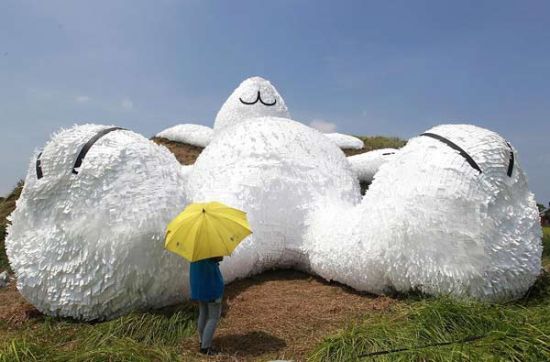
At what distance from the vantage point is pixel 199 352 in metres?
3.32

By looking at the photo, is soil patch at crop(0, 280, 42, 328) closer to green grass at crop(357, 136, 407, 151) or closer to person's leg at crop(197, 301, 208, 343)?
person's leg at crop(197, 301, 208, 343)

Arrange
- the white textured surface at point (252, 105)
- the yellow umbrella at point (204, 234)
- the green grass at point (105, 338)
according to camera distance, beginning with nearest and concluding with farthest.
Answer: the green grass at point (105, 338) → the yellow umbrella at point (204, 234) → the white textured surface at point (252, 105)

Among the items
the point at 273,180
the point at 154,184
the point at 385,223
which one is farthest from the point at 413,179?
the point at 154,184

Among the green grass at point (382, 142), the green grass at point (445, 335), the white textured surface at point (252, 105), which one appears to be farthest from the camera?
the green grass at point (382, 142)

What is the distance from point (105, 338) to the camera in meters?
3.42

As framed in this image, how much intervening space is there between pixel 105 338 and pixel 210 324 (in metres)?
0.73

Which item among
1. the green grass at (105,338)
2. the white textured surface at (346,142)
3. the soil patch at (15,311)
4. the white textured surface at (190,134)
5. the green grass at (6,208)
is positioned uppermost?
the white textured surface at (190,134)

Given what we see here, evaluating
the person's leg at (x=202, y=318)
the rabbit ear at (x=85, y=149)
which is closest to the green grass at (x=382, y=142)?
the rabbit ear at (x=85, y=149)

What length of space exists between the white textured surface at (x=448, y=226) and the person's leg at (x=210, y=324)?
1.34 meters

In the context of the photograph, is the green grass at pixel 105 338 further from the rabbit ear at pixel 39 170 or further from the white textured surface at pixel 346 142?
the white textured surface at pixel 346 142

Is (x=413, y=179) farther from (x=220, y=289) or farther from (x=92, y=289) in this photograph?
(x=92, y=289)

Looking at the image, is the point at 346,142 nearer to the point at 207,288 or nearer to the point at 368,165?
the point at 368,165

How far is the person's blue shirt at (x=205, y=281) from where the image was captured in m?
3.29

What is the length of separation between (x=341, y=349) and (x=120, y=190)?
2060 millimetres
